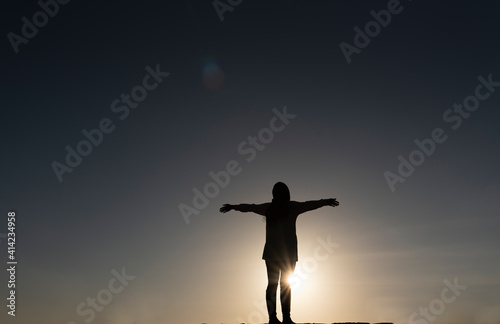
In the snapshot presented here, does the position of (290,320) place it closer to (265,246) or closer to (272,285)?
(272,285)

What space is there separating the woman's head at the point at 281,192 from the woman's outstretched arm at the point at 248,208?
594 millimetres

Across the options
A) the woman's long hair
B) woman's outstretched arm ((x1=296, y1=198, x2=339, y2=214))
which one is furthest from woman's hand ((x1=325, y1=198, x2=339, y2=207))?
the woman's long hair

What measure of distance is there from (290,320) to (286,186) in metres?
2.99

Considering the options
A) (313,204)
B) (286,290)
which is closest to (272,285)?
(286,290)

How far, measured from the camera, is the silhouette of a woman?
1024cm

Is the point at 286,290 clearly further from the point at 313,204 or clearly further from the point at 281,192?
the point at 281,192

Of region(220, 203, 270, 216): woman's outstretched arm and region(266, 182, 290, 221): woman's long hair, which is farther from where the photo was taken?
region(220, 203, 270, 216): woman's outstretched arm

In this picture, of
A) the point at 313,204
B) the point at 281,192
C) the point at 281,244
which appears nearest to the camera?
the point at 281,192

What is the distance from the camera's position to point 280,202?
1029 centimetres

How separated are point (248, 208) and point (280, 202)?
1.16 m

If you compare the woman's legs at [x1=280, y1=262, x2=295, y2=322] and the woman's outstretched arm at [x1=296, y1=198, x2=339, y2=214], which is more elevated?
the woman's outstretched arm at [x1=296, y1=198, x2=339, y2=214]

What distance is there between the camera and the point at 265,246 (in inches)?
419

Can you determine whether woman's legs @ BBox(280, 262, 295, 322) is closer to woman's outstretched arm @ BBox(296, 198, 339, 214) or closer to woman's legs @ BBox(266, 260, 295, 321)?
woman's legs @ BBox(266, 260, 295, 321)

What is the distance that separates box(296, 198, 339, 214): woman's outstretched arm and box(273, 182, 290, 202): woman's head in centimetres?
50
